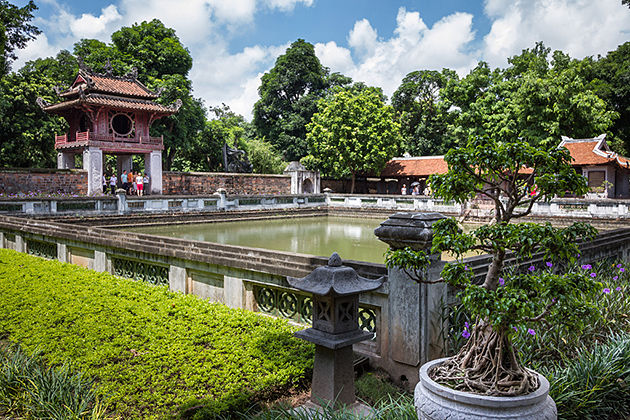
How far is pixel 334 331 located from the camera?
360 centimetres

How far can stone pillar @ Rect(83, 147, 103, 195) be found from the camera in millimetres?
24219

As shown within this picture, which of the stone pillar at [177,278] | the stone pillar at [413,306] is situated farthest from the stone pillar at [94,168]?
the stone pillar at [413,306]

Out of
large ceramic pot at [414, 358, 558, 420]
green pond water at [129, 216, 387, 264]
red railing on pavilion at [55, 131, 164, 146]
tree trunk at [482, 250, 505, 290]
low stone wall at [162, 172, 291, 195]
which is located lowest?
green pond water at [129, 216, 387, 264]

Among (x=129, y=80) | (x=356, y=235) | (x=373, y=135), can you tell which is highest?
(x=129, y=80)

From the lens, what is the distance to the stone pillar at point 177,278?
6477 millimetres

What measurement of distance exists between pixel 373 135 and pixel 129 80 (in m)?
15.8

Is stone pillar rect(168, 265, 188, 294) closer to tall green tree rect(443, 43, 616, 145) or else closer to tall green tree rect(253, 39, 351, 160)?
tall green tree rect(443, 43, 616, 145)

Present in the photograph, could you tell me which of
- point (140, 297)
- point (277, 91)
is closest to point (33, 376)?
point (140, 297)

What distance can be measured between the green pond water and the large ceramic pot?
8886 millimetres

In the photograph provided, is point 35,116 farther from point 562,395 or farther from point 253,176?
point 562,395

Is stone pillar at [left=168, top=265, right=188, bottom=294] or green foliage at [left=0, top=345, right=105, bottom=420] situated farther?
stone pillar at [left=168, top=265, right=188, bottom=294]

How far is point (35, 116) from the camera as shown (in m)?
28.7

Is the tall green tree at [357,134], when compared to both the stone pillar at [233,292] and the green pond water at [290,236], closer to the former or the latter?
the green pond water at [290,236]

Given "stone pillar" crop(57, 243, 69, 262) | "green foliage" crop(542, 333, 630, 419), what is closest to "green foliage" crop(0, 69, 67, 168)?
"stone pillar" crop(57, 243, 69, 262)
